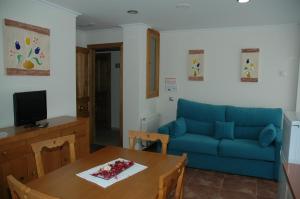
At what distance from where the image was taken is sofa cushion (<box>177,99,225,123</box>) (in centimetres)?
438

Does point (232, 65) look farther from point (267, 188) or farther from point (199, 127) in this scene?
point (267, 188)

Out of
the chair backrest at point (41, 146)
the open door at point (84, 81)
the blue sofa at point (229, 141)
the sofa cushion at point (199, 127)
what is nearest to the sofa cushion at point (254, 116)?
the blue sofa at point (229, 141)

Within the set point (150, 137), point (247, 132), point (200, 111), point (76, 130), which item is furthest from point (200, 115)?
point (76, 130)

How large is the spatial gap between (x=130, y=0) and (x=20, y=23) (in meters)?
1.32

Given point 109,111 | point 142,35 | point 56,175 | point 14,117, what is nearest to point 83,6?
point 142,35

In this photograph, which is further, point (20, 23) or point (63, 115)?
point (63, 115)

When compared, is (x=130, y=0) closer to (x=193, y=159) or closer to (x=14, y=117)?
(x=14, y=117)

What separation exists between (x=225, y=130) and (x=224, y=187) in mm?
1019

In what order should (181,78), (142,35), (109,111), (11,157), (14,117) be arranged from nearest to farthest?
(11,157) → (14,117) → (142,35) → (181,78) → (109,111)

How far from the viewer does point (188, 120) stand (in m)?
4.61

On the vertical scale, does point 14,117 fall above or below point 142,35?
below

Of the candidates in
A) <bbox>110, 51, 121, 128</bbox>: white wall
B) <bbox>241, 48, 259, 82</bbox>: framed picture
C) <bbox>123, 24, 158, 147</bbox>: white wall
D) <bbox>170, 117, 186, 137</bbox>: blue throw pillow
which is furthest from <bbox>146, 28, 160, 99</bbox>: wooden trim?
<bbox>241, 48, 259, 82</bbox>: framed picture

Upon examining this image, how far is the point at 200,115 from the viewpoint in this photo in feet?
14.8

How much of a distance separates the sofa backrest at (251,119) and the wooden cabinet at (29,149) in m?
2.54
